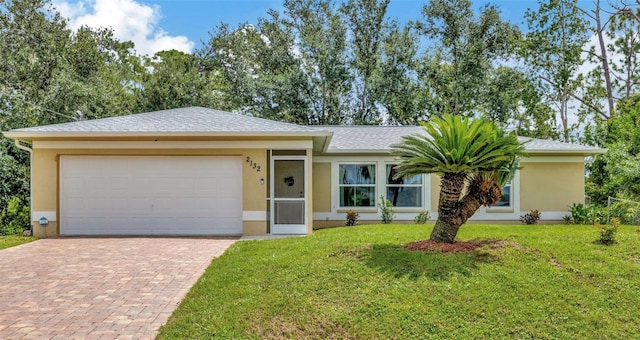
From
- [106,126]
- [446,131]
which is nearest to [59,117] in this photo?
[106,126]

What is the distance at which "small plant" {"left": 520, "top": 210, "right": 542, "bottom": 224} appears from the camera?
15.4m

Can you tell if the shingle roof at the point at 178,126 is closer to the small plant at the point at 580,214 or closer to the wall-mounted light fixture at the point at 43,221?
the wall-mounted light fixture at the point at 43,221

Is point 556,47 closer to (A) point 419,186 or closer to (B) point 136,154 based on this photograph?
(A) point 419,186

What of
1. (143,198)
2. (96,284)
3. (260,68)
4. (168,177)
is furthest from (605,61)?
(96,284)

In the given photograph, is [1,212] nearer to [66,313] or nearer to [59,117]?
[59,117]

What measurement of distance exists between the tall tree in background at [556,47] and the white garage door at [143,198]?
22.4 m

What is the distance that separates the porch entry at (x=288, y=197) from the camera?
506 inches

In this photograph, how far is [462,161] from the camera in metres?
6.94

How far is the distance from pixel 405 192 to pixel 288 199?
14.9 ft

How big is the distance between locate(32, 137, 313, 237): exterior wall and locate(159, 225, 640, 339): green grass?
488 centimetres

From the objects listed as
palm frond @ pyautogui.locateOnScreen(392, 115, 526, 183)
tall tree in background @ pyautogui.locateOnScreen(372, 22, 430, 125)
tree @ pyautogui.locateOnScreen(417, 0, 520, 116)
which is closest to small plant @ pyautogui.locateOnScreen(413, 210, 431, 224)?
palm frond @ pyautogui.locateOnScreen(392, 115, 526, 183)

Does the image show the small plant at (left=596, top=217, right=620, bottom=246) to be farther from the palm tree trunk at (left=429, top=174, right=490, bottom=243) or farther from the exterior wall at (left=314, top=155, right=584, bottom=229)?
the exterior wall at (left=314, top=155, right=584, bottom=229)

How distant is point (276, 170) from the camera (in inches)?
527

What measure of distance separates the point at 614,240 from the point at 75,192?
42.4 feet
